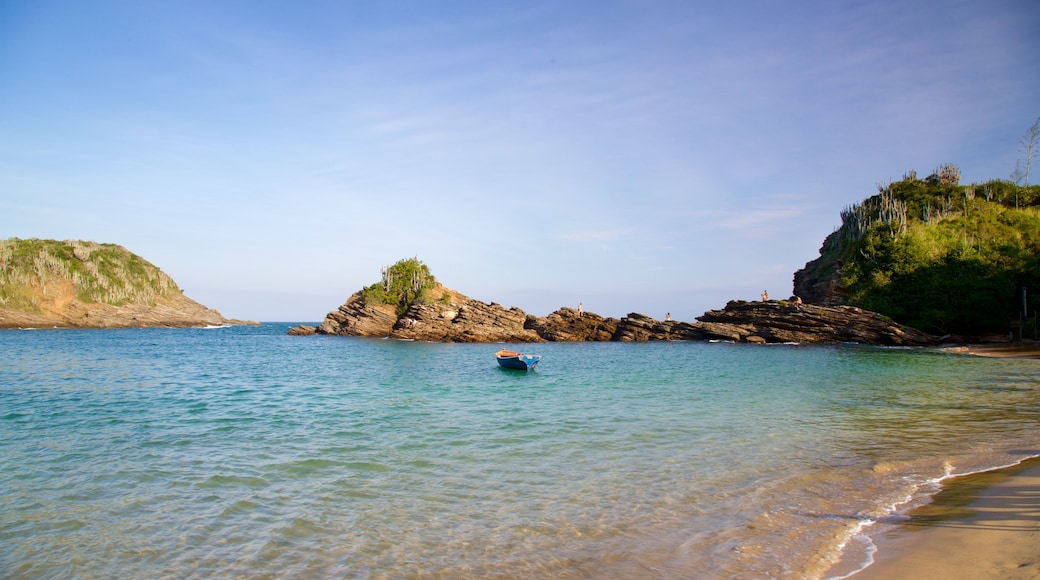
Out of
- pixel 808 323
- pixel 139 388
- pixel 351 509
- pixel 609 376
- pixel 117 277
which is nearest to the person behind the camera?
pixel 351 509

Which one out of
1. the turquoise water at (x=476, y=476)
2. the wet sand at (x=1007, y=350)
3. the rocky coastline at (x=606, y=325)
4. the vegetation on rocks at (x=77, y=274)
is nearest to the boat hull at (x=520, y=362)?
the turquoise water at (x=476, y=476)

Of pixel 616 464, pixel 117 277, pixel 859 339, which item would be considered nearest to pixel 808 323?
pixel 859 339

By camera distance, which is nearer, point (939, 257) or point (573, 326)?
point (939, 257)

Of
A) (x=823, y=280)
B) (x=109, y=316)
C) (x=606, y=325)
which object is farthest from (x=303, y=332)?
(x=823, y=280)

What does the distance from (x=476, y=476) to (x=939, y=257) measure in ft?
241

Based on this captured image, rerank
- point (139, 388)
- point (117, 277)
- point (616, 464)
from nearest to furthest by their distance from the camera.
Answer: point (616, 464) → point (139, 388) → point (117, 277)

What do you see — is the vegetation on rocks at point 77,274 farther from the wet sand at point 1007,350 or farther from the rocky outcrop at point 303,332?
the wet sand at point 1007,350

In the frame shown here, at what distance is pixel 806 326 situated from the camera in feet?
211

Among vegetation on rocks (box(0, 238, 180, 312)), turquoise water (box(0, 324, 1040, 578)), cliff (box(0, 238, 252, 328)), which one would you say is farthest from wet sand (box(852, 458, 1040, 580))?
vegetation on rocks (box(0, 238, 180, 312))

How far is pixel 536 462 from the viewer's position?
1245 cm

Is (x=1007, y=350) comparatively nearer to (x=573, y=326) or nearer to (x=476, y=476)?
(x=573, y=326)

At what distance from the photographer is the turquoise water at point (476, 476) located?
7.48 meters

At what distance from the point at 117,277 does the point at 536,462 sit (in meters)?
152

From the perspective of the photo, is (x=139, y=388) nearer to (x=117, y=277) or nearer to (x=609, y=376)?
(x=609, y=376)
